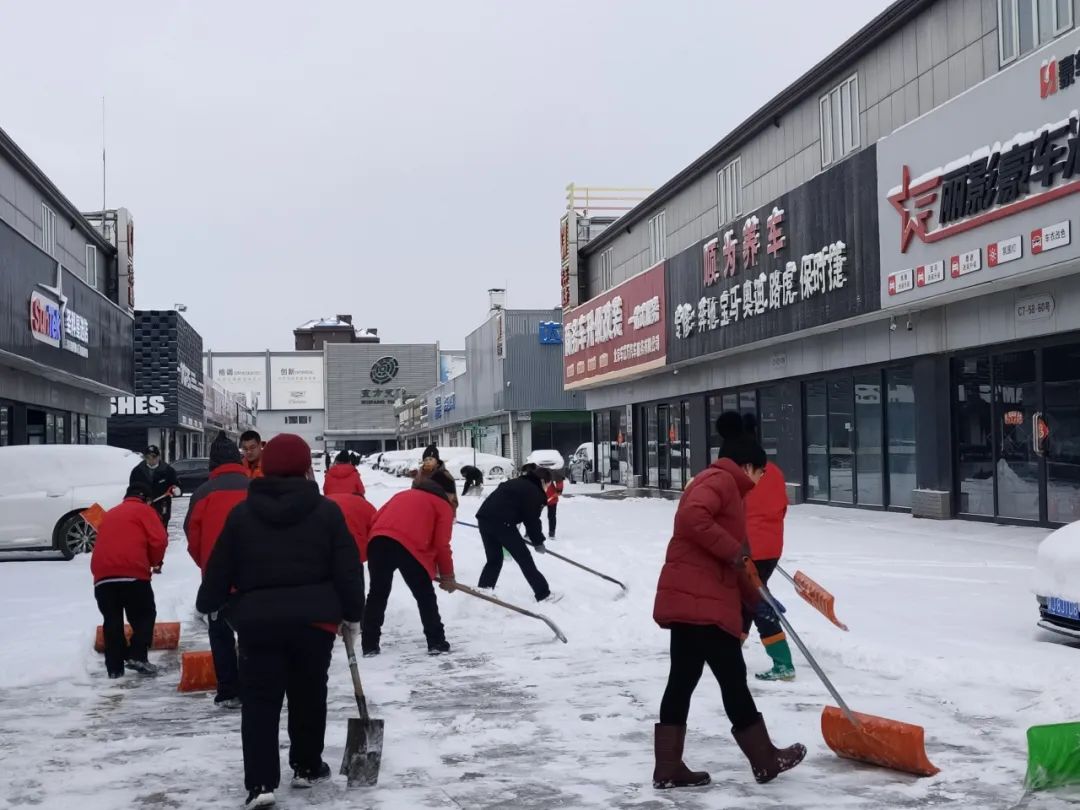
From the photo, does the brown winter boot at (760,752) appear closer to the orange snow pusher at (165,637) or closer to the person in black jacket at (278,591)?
the person in black jacket at (278,591)

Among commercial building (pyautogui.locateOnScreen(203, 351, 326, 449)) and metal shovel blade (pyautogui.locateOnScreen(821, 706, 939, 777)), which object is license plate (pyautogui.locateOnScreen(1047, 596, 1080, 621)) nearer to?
metal shovel blade (pyautogui.locateOnScreen(821, 706, 939, 777))

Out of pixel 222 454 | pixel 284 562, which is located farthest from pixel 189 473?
pixel 284 562

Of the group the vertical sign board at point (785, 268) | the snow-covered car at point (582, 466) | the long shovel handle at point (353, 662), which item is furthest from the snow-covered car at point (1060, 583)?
the snow-covered car at point (582, 466)

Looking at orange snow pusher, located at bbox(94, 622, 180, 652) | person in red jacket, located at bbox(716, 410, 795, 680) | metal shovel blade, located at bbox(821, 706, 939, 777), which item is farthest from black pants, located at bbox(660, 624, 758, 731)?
orange snow pusher, located at bbox(94, 622, 180, 652)

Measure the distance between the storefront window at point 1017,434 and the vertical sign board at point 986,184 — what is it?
162cm

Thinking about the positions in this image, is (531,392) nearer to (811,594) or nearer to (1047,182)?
(1047,182)

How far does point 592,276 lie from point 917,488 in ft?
72.5

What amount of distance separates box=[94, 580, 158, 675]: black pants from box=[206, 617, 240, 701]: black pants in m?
1.27

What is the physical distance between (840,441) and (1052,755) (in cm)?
1847

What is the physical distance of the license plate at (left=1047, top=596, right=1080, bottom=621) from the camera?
8422mm

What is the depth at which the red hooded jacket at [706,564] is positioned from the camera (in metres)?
5.44

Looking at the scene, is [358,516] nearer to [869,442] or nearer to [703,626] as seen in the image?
[703,626]

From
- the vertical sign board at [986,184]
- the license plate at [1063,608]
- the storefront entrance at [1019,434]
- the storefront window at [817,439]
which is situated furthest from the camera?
the storefront window at [817,439]

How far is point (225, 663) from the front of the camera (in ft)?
24.9
